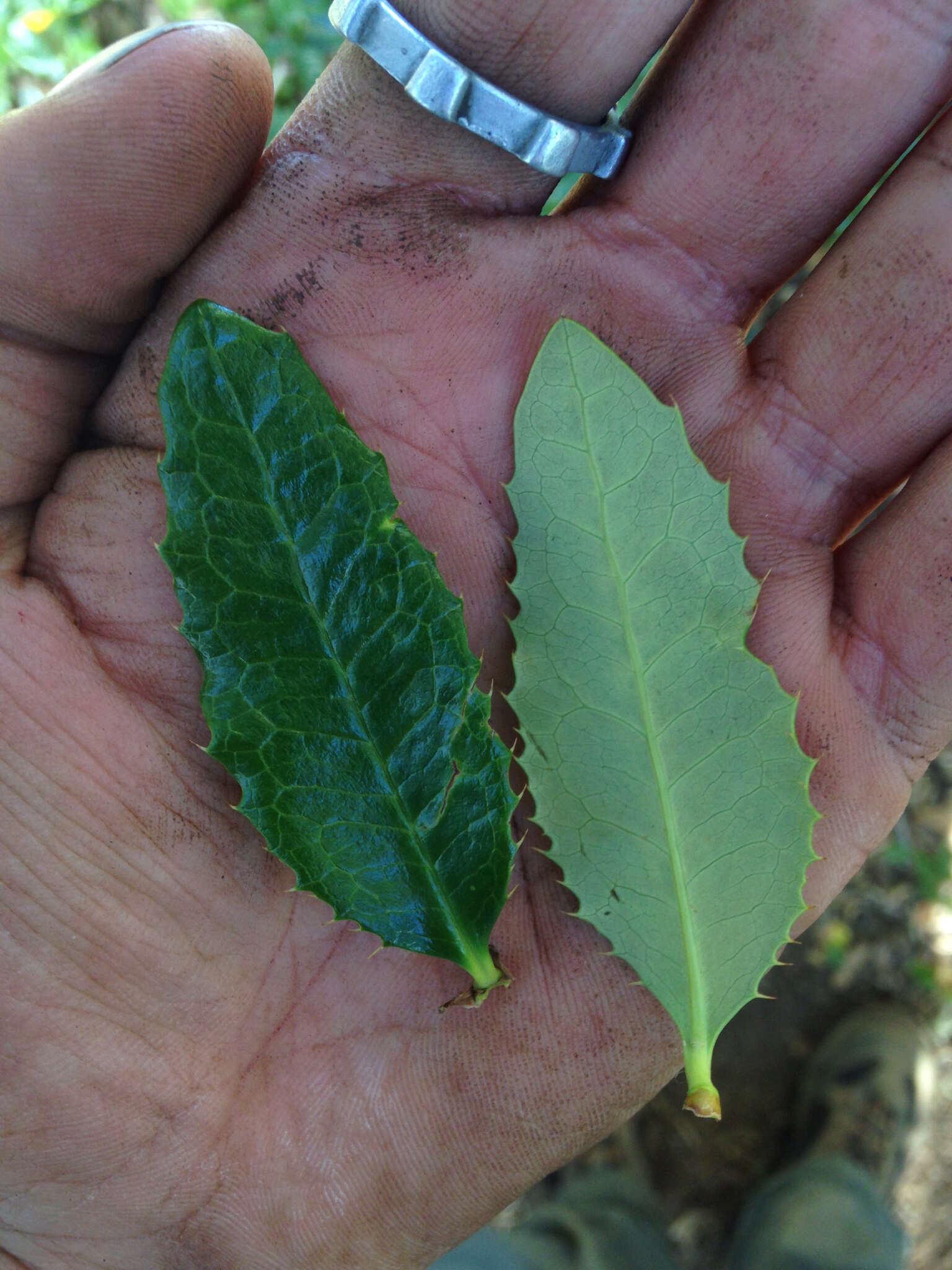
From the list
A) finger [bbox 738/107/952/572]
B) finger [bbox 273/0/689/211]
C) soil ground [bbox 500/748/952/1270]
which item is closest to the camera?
finger [bbox 273/0/689/211]

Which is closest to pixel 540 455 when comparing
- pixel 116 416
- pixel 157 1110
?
pixel 116 416

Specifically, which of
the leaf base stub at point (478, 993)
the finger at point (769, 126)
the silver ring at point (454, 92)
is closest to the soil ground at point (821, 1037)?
the leaf base stub at point (478, 993)

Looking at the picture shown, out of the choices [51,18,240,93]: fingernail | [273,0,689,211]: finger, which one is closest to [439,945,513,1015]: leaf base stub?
[273,0,689,211]: finger

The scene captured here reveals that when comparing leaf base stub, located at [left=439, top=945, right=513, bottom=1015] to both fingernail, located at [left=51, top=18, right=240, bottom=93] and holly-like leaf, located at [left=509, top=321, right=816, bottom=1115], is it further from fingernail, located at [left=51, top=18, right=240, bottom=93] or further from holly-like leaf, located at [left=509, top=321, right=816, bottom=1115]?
fingernail, located at [left=51, top=18, right=240, bottom=93]

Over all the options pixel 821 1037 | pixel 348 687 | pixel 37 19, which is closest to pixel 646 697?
pixel 348 687

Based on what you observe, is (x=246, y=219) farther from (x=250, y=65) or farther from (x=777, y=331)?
(x=777, y=331)

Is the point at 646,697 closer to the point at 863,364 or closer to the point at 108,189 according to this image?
the point at 863,364
